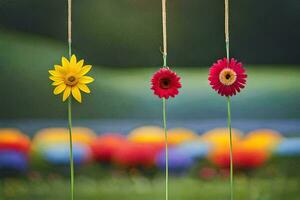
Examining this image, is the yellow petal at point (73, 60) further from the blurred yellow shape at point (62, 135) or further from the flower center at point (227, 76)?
the flower center at point (227, 76)

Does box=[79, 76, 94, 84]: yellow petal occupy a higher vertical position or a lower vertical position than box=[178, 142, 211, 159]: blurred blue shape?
higher

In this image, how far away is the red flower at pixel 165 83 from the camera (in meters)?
2.19

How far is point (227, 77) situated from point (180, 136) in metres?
0.31

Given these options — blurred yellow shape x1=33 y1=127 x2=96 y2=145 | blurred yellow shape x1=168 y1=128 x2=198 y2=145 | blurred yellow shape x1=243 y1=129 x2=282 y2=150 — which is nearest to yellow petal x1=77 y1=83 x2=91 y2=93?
blurred yellow shape x1=33 y1=127 x2=96 y2=145

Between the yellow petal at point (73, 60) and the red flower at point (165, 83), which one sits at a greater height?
the yellow petal at point (73, 60)

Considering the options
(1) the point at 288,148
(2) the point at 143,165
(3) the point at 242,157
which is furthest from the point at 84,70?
(1) the point at 288,148

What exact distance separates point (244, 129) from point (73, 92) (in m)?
0.71

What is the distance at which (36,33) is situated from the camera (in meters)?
2.22

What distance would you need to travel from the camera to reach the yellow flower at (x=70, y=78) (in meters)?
2.17

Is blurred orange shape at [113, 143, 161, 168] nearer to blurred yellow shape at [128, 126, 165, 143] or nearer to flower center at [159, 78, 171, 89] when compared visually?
blurred yellow shape at [128, 126, 165, 143]

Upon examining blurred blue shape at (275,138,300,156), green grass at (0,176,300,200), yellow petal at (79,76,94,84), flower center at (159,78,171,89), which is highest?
yellow petal at (79,76,94,84)

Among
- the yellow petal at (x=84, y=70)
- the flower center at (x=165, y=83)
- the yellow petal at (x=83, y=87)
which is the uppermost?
the yellow petal at (x=84, y=70)

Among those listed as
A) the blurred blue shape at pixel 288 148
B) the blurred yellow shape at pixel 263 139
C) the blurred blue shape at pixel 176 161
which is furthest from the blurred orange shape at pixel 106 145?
the blurred blue shape at pixel 288 148

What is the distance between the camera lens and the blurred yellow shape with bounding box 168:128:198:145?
221 cm
